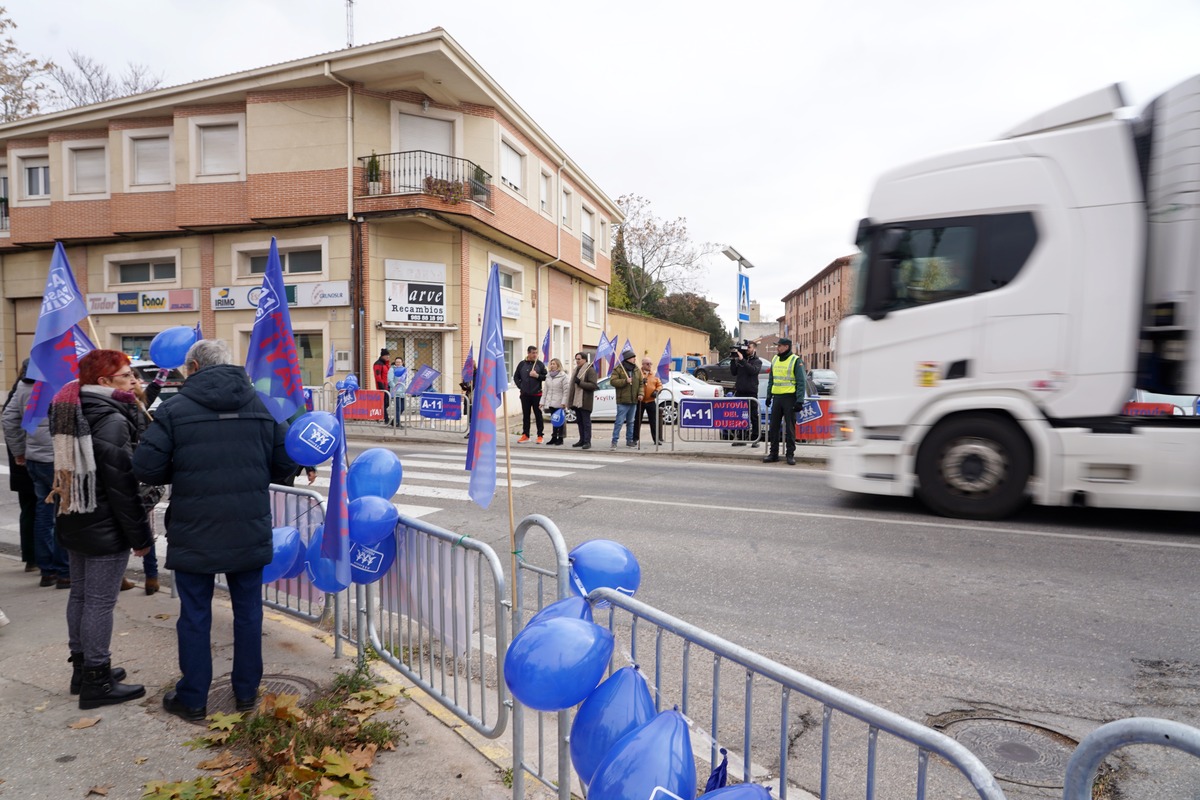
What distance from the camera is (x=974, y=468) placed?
7.42 meters

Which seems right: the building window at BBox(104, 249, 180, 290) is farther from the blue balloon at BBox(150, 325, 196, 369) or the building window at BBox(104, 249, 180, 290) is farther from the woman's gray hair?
Result: the woman's gray hair

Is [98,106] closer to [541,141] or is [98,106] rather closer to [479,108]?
[479,108]

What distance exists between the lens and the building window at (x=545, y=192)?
25705mm

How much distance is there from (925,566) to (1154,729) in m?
4.91

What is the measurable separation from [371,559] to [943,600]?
3.90 metres

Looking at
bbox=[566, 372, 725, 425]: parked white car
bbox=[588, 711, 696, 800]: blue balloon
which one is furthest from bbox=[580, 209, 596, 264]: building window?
bbox=[588, 711, 696, 800]: blue balloon

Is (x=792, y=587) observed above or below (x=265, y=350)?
below

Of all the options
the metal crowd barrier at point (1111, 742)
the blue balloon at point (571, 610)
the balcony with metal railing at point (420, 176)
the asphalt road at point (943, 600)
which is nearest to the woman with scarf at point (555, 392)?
the asphalt road at point (943, 600)

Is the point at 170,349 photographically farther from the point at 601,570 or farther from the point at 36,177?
the point at 36,177

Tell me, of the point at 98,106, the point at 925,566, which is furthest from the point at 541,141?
the point at 925,566

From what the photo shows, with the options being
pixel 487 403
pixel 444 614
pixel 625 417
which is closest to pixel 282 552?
pixel 444 614

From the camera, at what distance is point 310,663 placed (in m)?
4.00

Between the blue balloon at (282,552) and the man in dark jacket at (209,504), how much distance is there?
2.13 feet

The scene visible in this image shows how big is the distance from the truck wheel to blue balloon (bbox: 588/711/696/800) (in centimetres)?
632
